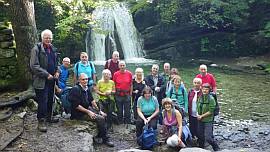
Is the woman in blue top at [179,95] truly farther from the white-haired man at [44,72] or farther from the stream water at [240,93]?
the stream water at [240,93]

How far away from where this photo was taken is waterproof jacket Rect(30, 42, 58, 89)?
7.84 metres

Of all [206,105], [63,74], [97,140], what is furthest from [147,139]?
[63,74]

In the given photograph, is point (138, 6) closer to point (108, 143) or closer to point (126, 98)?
point (126, 98)

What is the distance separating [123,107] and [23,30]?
11.1 feet

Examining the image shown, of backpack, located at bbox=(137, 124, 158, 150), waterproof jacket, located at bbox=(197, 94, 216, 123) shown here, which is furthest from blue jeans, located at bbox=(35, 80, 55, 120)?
waterproof jacket, located at bbox=(197, 94, 216, 123)

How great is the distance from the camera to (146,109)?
8648mm

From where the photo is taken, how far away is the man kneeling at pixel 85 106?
27.3 feet

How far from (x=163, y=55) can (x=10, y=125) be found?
18937mm

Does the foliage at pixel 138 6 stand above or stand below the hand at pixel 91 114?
above

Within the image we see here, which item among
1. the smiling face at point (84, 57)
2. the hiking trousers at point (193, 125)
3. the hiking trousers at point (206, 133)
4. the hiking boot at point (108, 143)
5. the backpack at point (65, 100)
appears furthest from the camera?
the smiling face at point (84, 57)

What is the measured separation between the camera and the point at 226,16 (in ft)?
81.8

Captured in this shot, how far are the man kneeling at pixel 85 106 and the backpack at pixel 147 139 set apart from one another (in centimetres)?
71

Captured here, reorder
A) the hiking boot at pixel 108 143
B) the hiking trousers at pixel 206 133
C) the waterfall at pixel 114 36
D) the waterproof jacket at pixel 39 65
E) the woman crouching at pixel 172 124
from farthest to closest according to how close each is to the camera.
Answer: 1. the waterfall at pixel 114 36
2. the hiking trousers at pixel 206 133
3. the hiking boot at pixel 108 143
4. the woman crouching at pixel 172 124
5. the waterproof jacket at pixel 39 65

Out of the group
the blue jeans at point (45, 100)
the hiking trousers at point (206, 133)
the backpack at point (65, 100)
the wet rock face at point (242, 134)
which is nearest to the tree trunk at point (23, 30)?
the backpack at point (65, 100)
